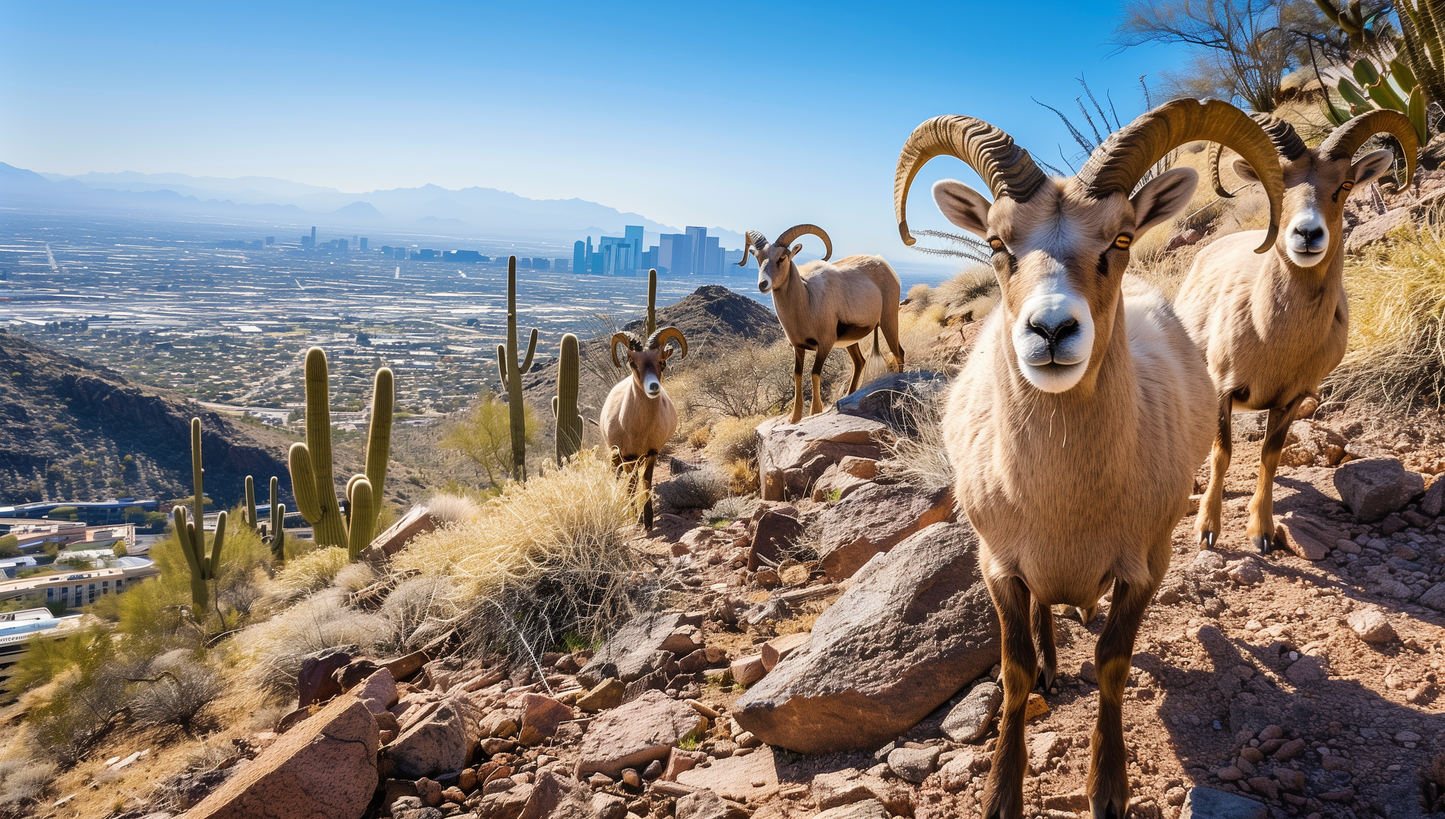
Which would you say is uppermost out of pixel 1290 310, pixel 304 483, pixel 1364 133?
pixel 1364 133

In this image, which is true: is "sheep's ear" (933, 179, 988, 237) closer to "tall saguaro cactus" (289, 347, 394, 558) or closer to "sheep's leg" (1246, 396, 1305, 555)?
"sheep's leg" (1246, 396, 1305, 555)

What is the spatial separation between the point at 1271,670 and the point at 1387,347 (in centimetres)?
432

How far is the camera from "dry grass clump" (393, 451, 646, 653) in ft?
19.2

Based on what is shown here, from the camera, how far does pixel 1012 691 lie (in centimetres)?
287

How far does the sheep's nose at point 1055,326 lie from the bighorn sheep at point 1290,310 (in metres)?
3.10

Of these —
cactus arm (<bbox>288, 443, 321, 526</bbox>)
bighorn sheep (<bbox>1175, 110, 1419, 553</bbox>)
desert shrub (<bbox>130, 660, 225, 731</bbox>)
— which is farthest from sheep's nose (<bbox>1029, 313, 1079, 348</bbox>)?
cactus arm (<bbox>288, 443, 321, 526</bbox>)

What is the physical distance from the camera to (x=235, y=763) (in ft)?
17.0

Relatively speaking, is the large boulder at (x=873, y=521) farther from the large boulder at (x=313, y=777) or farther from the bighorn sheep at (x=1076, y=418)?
the large boulder at (x=313, y=777)

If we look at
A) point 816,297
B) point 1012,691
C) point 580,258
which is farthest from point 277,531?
point 580,258

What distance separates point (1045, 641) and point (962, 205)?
6.54 ft

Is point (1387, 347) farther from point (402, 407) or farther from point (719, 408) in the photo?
point (402, 407)

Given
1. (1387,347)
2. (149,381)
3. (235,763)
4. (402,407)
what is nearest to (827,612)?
(235,763)

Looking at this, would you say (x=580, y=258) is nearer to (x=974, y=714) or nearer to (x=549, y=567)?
(x=549, y=567)

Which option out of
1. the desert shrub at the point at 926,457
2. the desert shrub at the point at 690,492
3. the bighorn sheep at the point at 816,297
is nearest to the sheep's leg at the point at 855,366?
the bighorn sheep at the point at 816,297
